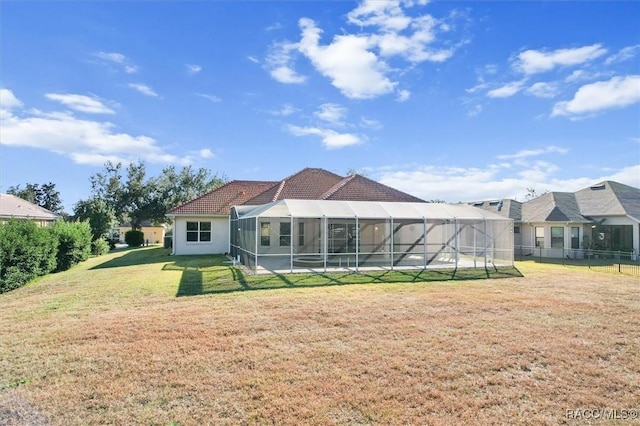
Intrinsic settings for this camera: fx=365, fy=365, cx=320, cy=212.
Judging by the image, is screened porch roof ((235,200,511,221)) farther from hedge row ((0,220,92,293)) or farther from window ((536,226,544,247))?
window ((536,226,544,247))

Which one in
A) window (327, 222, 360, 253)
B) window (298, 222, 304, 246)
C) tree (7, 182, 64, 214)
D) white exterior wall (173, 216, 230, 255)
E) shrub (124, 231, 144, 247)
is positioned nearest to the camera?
window (327, 222, 360, 253)

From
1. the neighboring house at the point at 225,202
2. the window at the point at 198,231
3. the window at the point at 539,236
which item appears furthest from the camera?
the window at the point at 539,236

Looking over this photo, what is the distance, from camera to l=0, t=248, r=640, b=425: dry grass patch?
383cm

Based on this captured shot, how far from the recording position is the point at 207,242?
22.1m

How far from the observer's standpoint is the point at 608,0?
1036 centimetres

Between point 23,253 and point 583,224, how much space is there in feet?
91.3

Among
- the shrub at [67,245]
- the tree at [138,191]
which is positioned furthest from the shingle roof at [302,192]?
the tree at [138,191]

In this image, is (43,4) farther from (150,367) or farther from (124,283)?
(150,367)

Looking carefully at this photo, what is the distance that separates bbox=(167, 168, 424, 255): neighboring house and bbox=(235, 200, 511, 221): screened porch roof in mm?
4251

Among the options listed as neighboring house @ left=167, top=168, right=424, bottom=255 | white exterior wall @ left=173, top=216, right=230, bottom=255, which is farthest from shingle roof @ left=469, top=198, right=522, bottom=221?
white exterior wall @ left=173, top=216, right=230, bottom=255

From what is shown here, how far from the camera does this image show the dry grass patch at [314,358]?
3.83 metres

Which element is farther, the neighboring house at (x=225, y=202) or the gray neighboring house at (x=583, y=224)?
the gray neighboring house at (x=583, y=224)

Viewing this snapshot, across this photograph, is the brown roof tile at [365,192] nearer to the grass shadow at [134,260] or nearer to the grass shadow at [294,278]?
the grass shadow at [294,278]

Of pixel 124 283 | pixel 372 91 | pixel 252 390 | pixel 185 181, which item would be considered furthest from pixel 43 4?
pixel 185 181
